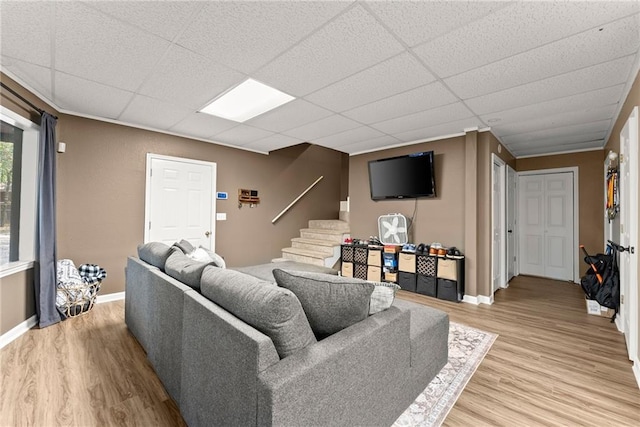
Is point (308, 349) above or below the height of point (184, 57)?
below

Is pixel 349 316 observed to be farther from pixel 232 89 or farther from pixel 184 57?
pixel 232 89

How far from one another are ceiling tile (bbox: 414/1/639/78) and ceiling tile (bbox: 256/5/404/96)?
0.35 metres

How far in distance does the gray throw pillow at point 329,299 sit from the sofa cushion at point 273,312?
156mm

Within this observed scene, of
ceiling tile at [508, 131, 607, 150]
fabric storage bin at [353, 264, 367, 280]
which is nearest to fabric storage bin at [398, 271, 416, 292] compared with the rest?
fabric storage bin at [353, 264, 367, 280]

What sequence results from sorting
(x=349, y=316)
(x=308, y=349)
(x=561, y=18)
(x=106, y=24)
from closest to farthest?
(x=308, y=349) < (x=349, y=316) < (x=561, y=18) < (x=106, y=24)

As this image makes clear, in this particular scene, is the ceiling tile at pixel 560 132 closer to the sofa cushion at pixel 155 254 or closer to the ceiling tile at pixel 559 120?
the ceiling tile at pixel 559 120

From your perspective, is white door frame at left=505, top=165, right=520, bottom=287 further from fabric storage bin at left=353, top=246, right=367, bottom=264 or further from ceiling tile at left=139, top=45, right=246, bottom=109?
ceiling tile at left=139, top=45, right=246, bottom=109

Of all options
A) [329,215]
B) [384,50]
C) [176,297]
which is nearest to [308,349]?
[176,297]

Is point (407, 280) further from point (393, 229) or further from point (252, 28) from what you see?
point (252, 28)

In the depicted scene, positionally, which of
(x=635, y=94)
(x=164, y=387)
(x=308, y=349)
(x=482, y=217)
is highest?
(x=635, y=94)

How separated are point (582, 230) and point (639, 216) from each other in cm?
368

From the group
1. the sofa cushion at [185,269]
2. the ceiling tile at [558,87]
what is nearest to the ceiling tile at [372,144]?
the ceiling tile at [558,87]

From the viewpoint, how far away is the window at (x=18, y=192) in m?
2.84

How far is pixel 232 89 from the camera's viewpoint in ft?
9.37
